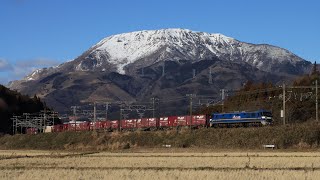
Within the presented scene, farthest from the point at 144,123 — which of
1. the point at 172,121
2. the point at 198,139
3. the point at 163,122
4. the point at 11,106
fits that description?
the point at 11,106

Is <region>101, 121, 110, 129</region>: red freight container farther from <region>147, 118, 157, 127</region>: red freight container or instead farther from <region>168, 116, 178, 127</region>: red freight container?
<region>168, 116, 178, 127</region>: red freight container

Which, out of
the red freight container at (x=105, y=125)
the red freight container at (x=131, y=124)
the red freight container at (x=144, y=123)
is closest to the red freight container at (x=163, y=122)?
the red freight container at (x=144, y=123)

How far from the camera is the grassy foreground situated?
72938mm

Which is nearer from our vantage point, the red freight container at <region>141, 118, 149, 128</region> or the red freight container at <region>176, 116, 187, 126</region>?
the red freight container at <region>176, 116, 187, 126</region>

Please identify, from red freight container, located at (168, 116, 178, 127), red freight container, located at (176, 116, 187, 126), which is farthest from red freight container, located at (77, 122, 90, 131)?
red freight container, located at (176, 116, 187, 126)

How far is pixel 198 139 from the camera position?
275 ft

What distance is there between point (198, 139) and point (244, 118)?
13543 mm

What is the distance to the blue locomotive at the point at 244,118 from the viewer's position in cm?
9090

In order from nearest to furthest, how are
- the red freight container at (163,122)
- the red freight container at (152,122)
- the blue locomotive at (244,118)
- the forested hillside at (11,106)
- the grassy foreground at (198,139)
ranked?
the grassy foreground at (198,139), the blue locomotive at (244,118), the red freight container at (163,122), the red freight container at (152,122), the forested hillside at (11,106)

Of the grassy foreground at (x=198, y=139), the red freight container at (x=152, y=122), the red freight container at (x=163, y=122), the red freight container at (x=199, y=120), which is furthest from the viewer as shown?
the red freight container at (x=152, y=122)

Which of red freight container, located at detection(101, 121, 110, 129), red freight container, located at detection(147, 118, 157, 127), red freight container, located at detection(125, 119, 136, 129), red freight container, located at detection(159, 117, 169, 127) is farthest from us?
red freight container, located at detection(101, 121, 110, 129)

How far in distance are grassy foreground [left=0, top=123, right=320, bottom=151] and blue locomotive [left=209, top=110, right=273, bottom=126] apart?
31.5 ft

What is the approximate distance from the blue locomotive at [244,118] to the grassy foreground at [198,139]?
960cm

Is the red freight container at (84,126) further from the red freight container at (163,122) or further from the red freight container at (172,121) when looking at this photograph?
the red freight container at (172,121)
